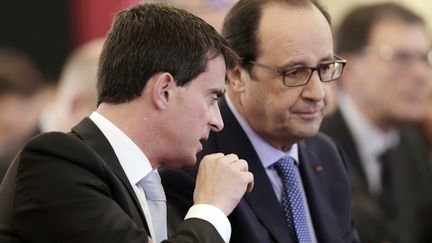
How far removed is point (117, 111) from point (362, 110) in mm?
3312

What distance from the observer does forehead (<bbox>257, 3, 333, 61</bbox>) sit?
11.2 feet

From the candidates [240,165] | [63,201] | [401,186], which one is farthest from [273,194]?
[401,186]

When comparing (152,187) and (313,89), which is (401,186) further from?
(152,187)

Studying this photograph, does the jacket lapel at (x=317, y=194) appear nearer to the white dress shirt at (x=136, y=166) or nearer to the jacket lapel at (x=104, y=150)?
the white dress shirt at (x=136, y=166)

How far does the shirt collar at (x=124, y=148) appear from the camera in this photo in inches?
112

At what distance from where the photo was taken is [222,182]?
2.90 meters

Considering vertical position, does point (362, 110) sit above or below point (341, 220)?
below

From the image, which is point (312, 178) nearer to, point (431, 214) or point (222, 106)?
point (222, 106)

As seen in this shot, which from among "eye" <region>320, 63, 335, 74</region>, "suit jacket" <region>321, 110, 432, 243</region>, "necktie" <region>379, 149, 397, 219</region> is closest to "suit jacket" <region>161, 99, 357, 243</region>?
"eye" <region>320, 63, 335, 74</region>

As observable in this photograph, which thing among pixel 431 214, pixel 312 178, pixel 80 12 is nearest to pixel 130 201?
pixel 312 178

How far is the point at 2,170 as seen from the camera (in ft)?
16.7

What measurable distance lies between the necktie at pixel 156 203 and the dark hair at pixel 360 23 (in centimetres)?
325

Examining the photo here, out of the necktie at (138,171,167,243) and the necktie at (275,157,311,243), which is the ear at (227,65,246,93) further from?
the necktie at (138,171,167,243)

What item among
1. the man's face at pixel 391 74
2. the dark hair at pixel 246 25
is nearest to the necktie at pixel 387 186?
the man's face at pixel 391 74
